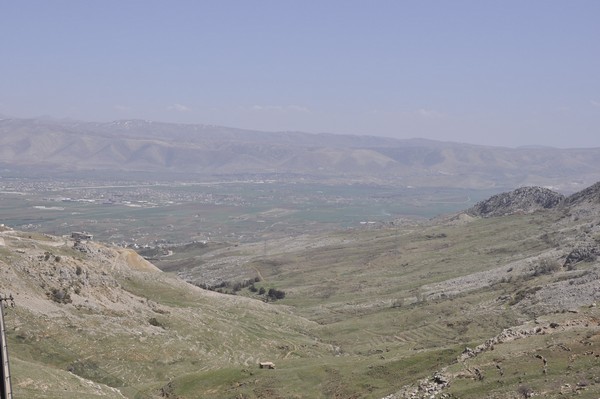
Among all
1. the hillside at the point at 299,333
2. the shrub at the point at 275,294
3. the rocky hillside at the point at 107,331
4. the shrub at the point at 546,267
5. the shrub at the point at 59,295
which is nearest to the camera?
the hillside at the point at 299,333

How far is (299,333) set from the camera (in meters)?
107

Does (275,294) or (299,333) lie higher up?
(299,333)

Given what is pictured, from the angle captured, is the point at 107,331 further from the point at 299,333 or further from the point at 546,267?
the point at 546,267

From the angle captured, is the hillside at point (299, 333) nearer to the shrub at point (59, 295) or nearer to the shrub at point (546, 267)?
the shrub at point (59, 295)

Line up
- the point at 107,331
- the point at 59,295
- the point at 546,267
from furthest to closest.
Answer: the point at 546,267
the point at 59,295
the point at 107,331

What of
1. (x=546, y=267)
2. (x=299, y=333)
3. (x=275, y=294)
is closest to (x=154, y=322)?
(x=299, y=333)

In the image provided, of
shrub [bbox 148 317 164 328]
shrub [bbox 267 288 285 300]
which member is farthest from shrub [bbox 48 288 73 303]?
shrub [bbox 267 288 285 300]

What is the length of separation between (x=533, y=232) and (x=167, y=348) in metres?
152

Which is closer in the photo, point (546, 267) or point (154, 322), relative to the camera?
point (154, 322)

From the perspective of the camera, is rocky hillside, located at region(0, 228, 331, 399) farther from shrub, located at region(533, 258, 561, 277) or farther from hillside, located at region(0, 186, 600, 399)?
shrub, located at region(533, 258, 561, 277)

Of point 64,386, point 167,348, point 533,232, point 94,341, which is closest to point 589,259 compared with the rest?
point 533,232

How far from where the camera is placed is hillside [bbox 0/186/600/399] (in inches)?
1748

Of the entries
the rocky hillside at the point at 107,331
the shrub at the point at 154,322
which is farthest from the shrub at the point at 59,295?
the shrub at the point at 154,322

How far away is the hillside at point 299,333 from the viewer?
44.4 meters
